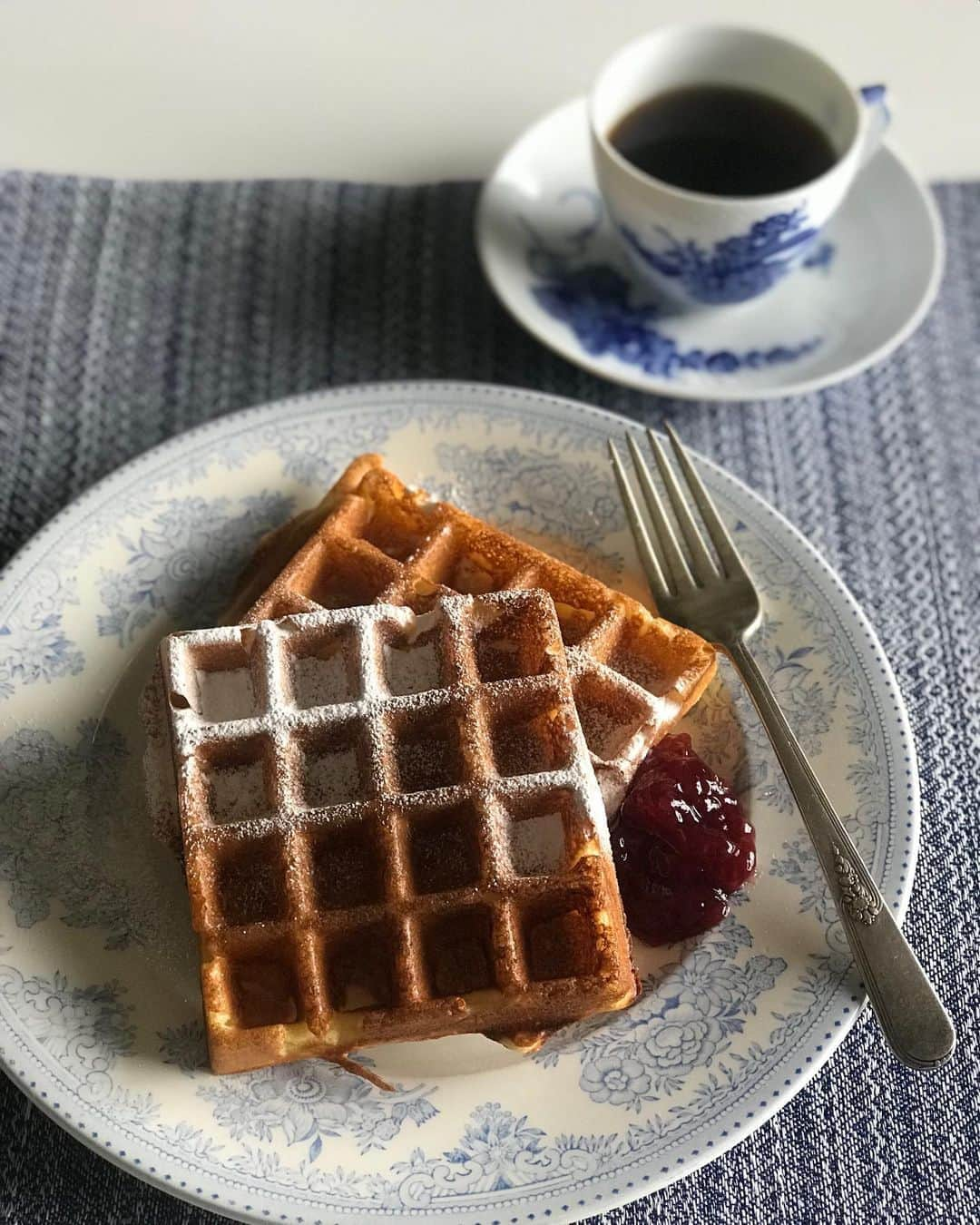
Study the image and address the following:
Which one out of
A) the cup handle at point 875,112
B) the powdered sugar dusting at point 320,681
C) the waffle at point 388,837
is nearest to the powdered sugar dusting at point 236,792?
the waffle at point 388,837

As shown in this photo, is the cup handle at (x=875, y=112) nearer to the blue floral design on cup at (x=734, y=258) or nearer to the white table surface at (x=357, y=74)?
the blue floral design on cup at (x=734, y=258)

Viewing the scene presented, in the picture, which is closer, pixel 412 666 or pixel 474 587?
pixel 412 666

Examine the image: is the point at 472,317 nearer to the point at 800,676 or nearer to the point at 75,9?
the point at 800,676

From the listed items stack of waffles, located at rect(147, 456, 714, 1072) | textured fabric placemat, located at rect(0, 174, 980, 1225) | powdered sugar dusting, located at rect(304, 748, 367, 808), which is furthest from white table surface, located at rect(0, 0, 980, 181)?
powdered sugar dusting, located at rect(304, 748, 367, 808)

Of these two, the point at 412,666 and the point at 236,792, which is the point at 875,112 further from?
the point at 236,792

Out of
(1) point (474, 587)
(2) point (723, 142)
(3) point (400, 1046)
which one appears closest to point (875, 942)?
(3) point (400, 1046)

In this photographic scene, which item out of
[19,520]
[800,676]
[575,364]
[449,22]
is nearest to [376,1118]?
[800,676]
